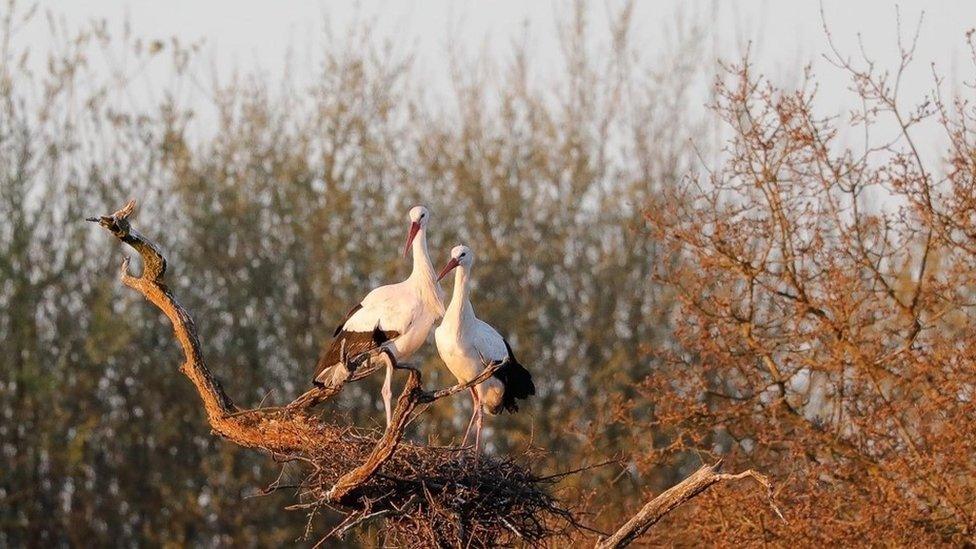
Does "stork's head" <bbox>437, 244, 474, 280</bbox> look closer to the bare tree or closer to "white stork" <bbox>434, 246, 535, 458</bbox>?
"white stork" <bbox>434, 246, 535, 458</bbox>

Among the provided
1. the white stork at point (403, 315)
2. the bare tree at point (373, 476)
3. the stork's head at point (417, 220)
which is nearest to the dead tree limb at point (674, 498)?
the bare tree at point (373, 476)

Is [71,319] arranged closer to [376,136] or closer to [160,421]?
[160,421]

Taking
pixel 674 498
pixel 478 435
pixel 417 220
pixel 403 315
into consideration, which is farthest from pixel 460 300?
pixel 674 498

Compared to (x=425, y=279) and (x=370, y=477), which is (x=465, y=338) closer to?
(x=425, y=279)

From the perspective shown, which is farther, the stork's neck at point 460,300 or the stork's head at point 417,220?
the stork's head at point 417,220

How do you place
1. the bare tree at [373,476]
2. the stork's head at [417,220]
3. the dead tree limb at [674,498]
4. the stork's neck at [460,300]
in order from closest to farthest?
the dead tree limb at [674,498] → the bare tree at [373,476] → the stork's neck at [460,300] → the stork's head at [417,220]

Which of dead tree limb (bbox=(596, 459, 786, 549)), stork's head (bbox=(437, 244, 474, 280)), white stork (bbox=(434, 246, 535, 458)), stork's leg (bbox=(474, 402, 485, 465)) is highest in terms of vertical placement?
stork's head (bbox=(437, 244, 474, 280))

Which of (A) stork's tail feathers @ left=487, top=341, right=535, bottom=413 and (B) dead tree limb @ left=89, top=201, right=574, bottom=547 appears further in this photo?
(A) stork's tail feathers @ left=487, top=341, right=535, bottom=413

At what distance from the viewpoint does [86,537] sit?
21.9 metres

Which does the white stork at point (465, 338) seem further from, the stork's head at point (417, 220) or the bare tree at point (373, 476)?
the bare tree at point (373, 476)

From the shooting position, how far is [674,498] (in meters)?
7.86

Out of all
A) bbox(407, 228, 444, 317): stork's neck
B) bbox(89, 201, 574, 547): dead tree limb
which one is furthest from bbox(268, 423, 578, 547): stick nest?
bbox(407, 228, 444, 317): stork's neck

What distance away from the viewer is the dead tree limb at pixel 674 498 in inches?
301

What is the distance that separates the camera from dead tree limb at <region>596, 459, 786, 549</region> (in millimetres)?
7652
